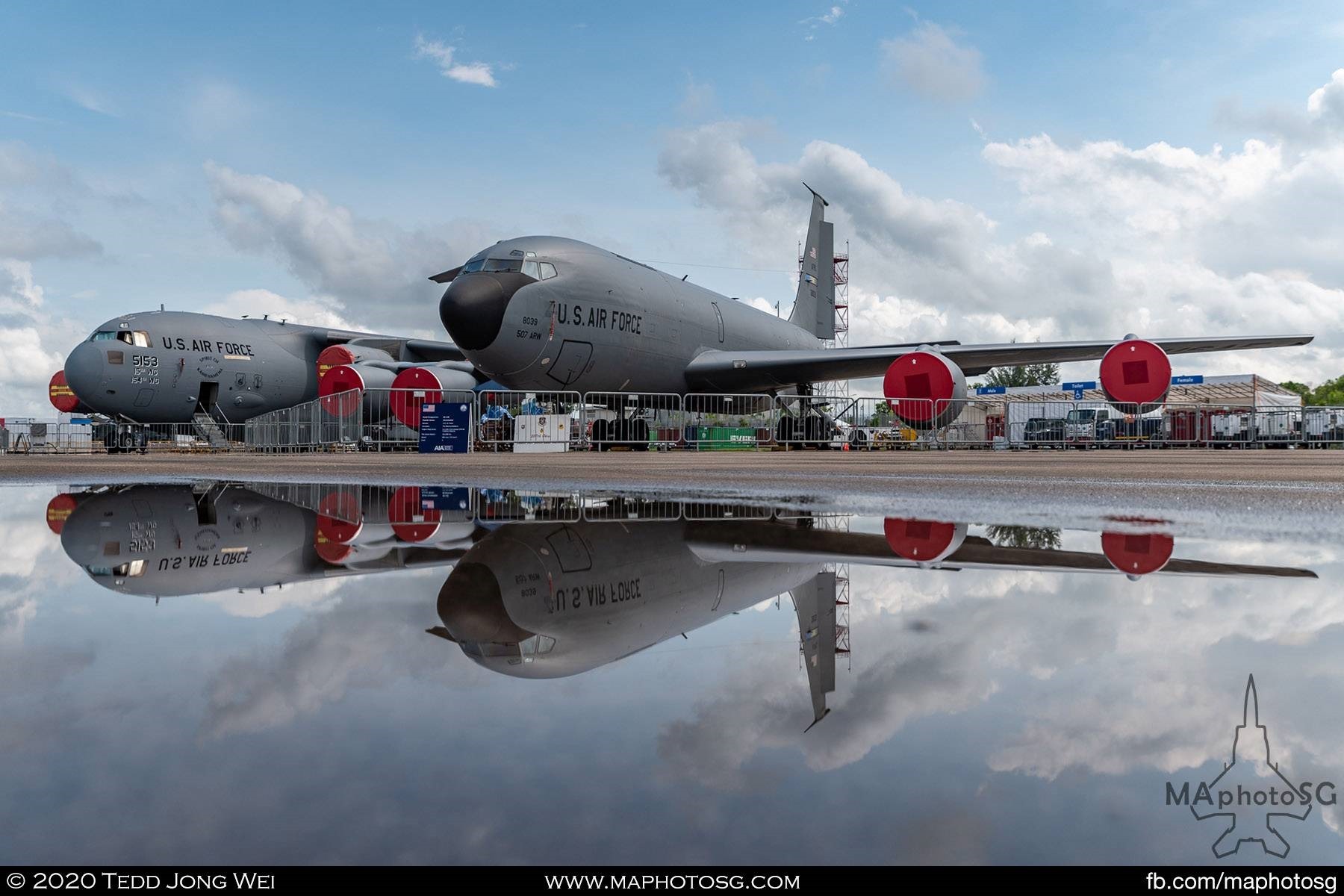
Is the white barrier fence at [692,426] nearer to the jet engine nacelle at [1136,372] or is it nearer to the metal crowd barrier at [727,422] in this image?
the metal crowd barrier at [727,422]

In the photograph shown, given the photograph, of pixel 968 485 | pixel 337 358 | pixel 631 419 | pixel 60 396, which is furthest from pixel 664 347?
pixel 60 396

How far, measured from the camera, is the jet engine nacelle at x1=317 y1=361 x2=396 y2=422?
1933 centimetres

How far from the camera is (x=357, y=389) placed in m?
19.2

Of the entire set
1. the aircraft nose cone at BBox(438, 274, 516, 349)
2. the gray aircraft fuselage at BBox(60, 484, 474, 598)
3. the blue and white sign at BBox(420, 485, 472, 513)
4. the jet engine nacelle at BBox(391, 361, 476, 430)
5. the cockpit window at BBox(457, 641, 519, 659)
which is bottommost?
the blue and white sign at BBox(420, 485, 472, 513)

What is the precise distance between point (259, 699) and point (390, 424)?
24210 mm

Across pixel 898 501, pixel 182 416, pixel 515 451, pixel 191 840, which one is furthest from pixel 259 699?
pixel 182 416

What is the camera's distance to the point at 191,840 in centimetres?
61

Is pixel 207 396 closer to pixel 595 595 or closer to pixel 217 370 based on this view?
pixel 217 370

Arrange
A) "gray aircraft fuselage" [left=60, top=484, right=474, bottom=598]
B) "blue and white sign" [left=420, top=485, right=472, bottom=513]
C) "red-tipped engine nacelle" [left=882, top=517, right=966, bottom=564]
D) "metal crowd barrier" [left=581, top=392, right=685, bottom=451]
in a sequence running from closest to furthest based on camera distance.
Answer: "gray aircraft fuselage" [left=60, top=484, right=474, bottom=598] < "red-tipped engine nacelle" [left=882, top=517, right=966, bottom=564] < "blue and white sign" [left=420, top=485, right=472, bottom=513] < "metal crowd barrier" [left=581, top=392, right=685, bottom=451]

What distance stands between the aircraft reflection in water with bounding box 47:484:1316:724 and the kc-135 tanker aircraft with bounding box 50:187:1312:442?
379 inches

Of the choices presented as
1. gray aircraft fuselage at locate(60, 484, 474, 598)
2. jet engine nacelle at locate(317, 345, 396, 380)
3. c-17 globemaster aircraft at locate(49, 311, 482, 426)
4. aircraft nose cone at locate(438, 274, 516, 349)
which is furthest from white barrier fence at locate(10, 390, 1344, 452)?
gray aircraft fuselage at locate(60, 484, 474, 598)

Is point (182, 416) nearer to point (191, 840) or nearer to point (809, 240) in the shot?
point (809, 240)

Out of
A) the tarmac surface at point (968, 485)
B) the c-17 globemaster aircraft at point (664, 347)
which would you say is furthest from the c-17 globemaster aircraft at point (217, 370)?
the tarmac surface at point (968, 485)

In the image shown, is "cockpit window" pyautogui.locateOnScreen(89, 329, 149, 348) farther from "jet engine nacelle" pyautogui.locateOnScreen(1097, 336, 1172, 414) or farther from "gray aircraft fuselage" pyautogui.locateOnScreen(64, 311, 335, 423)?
"jet engine nacelle" pyautogui.locateOnScreen(1097, 336, 1172, 414)
